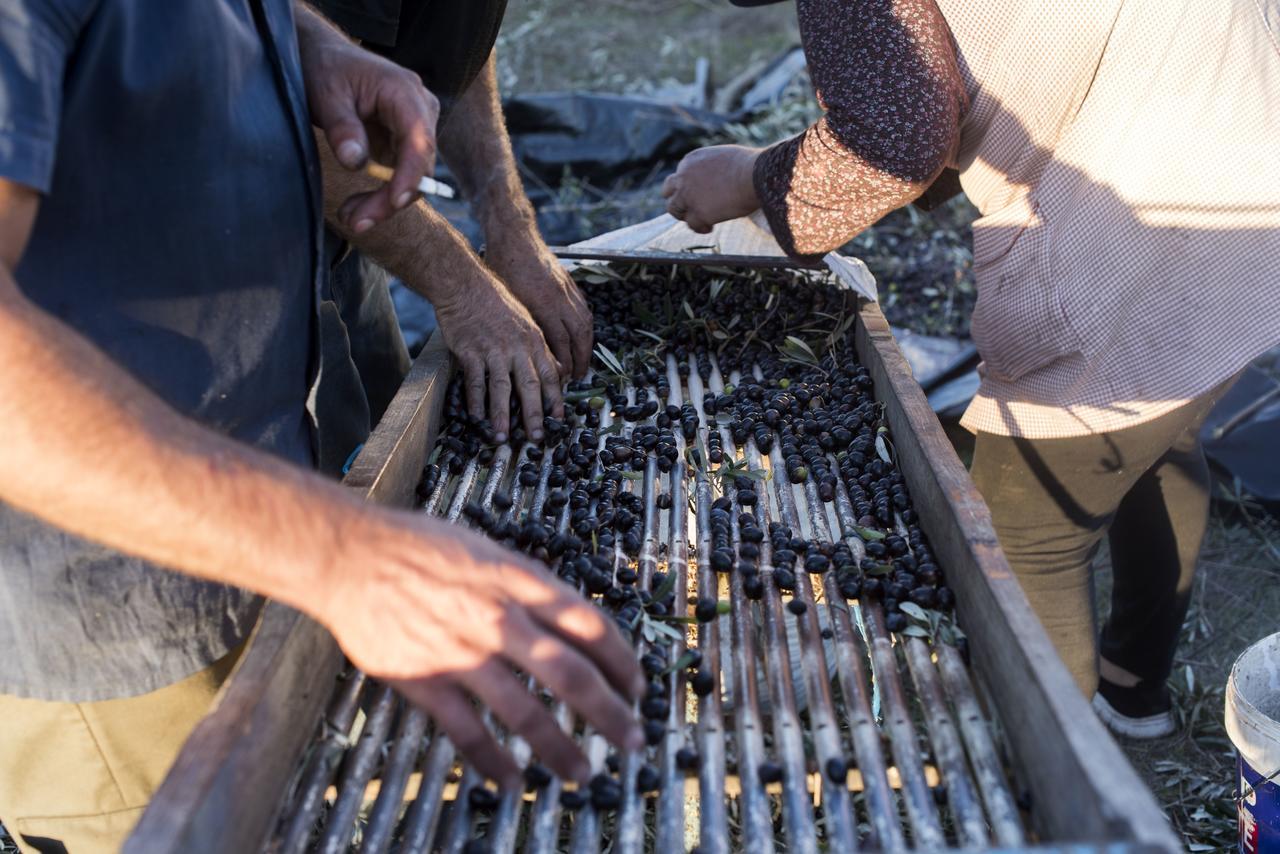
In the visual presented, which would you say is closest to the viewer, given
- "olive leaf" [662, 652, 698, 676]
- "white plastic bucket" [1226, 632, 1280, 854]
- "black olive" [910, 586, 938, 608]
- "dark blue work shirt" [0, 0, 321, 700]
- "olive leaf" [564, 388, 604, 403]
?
"dark blue work shirt" [0, 0, 321, 700]

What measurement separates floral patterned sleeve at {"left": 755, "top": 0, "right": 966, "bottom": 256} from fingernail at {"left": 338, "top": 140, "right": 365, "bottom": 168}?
897 millimetres

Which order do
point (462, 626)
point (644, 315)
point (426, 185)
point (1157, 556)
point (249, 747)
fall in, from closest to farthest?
point (462, 626), point (249, 747), point (426, 185), point (1157, 556), point (644, 315)

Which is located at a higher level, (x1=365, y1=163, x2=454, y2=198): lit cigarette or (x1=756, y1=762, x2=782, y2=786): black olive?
(x1=365, y1=163, x2=454, y2=198): lit cigarette

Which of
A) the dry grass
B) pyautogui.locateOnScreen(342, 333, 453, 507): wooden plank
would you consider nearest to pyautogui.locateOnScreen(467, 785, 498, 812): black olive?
pyautogui.locateOnScreen(342, 333, 453, 507): wooden plank

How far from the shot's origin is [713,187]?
2590 millimetres

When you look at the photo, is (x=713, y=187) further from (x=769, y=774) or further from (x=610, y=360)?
(x=769, y=774)

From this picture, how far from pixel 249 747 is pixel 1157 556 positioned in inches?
90.6

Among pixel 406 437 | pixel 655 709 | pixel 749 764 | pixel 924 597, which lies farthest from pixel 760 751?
pixel 406 437

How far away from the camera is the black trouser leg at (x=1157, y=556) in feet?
8.61

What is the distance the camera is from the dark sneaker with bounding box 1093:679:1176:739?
303 cm

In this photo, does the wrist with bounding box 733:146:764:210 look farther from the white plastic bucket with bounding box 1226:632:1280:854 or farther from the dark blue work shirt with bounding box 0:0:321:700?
the white plastic bucket with bounding box 1226:632:1280:854

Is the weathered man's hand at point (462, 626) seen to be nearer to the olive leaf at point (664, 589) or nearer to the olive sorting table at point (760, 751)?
the olive sorting table at point (760, 751)

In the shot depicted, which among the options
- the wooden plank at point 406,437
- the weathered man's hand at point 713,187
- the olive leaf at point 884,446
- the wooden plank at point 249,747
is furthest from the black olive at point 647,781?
the weathered man's hand at point 713,187

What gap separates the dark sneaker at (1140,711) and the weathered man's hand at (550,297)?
5.71 feet
